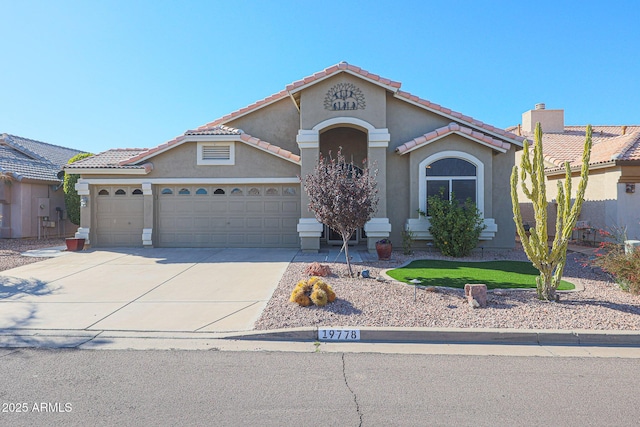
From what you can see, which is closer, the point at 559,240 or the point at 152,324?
the point at 152,324

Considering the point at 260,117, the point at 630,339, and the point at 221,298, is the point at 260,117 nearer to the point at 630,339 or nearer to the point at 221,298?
the point at 221,298

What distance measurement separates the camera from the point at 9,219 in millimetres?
17172

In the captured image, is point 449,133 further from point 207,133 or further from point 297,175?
point 207,133

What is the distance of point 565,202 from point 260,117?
11125mm

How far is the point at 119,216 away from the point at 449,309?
481 inches

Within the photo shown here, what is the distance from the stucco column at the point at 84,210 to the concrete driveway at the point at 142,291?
1367 millimetres

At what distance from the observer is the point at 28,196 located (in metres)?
17.6

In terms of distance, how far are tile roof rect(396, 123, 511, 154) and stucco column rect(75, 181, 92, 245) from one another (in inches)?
436

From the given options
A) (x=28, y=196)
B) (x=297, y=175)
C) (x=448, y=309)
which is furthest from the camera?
(x=28, y=196)

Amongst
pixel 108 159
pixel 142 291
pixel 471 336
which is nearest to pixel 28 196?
pixel 108 159

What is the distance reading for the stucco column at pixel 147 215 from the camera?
13.9 meters

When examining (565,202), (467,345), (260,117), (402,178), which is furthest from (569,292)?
(260,117)

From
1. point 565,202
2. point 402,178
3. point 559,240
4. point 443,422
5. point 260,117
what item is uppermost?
point 260,117

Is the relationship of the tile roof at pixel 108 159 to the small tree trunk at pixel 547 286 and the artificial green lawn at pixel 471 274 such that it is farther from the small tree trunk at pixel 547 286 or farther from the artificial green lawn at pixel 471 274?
the small tree trunk at pixel 547 286
